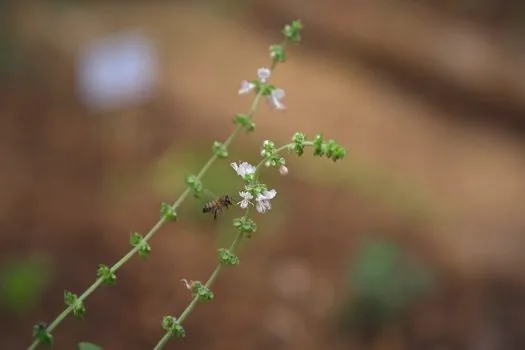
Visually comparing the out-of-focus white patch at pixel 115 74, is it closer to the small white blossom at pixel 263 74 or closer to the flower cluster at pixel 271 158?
the small white blossom at pixel 263 74

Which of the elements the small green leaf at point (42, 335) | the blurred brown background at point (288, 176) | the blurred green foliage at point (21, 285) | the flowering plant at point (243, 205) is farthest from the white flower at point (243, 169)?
the blurred green foliage at point (21, 285)

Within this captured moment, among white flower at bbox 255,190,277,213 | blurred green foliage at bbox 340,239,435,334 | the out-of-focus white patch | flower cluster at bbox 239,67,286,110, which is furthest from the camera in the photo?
the out-of-focus white patch

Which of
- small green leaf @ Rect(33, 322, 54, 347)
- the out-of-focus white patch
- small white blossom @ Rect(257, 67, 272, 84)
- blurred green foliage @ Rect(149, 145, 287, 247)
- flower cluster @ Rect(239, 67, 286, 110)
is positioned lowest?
small green leaf @ Rect(33, 322, 54, 347)

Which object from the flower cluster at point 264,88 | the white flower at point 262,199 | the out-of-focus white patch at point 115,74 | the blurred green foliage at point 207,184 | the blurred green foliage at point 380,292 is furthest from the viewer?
the out-of-focus white patch at point 115,74

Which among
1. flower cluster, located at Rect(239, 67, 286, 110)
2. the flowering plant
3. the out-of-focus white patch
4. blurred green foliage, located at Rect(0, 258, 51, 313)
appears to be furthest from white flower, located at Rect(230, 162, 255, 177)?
the out-of-focus white patch

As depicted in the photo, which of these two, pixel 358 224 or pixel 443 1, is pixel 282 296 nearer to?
pixel 358 224

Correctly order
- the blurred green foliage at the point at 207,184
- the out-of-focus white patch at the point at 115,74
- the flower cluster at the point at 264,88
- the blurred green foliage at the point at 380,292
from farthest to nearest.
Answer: the out-of-focus white patch at the point at 115,74, the blurred green foliage at the point at 207,184, the blurred green foliage at the point at 380,292, the flower cluster at the point at 264,88

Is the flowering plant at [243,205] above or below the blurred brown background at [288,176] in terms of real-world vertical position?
below

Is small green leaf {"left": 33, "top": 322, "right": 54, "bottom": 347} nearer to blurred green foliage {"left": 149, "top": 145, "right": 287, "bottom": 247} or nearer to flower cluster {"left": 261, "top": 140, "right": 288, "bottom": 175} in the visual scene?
flower cluster {"left": 261, "top": 140, "right": 288, "bottom": 175}

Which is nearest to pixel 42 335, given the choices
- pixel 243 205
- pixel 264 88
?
pixel 243 205
